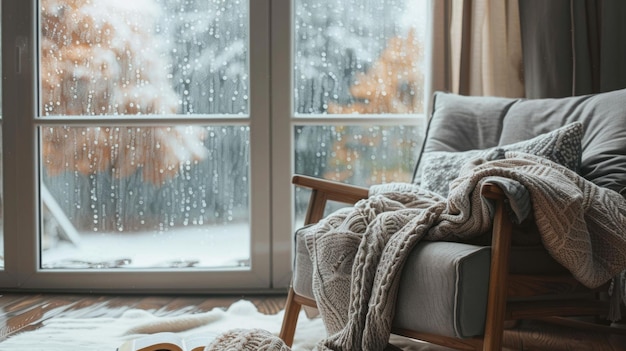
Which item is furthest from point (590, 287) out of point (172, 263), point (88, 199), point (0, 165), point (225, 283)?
point (0, 165)

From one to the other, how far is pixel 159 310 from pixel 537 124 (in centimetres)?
147

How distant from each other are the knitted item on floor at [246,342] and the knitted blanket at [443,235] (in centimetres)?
37

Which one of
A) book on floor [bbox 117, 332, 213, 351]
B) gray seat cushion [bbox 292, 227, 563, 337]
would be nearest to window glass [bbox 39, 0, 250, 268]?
gray seat cushion [bbox 292, 227, 563, 337]

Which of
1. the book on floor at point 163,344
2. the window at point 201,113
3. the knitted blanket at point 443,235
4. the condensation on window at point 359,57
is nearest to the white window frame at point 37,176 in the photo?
the window at point 201,113

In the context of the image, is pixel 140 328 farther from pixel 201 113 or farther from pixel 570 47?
pixel 570 47

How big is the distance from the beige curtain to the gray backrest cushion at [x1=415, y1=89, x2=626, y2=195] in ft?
0.92

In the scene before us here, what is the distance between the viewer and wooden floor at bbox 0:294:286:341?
8.57ft

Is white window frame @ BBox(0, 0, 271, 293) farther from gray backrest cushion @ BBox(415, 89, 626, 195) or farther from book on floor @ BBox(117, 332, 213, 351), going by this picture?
book on floor @ BBox(117, 332, 213, 351)

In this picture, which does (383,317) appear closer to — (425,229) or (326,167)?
(425,229)

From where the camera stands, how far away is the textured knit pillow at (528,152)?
2.05m

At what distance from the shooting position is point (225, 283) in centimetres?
305

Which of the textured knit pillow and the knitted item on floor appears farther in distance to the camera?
the textured knit pillow

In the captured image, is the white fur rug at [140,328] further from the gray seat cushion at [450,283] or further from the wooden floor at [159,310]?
the gray seat cushion at [450,283]

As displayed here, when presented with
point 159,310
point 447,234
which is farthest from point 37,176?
point 447,234
